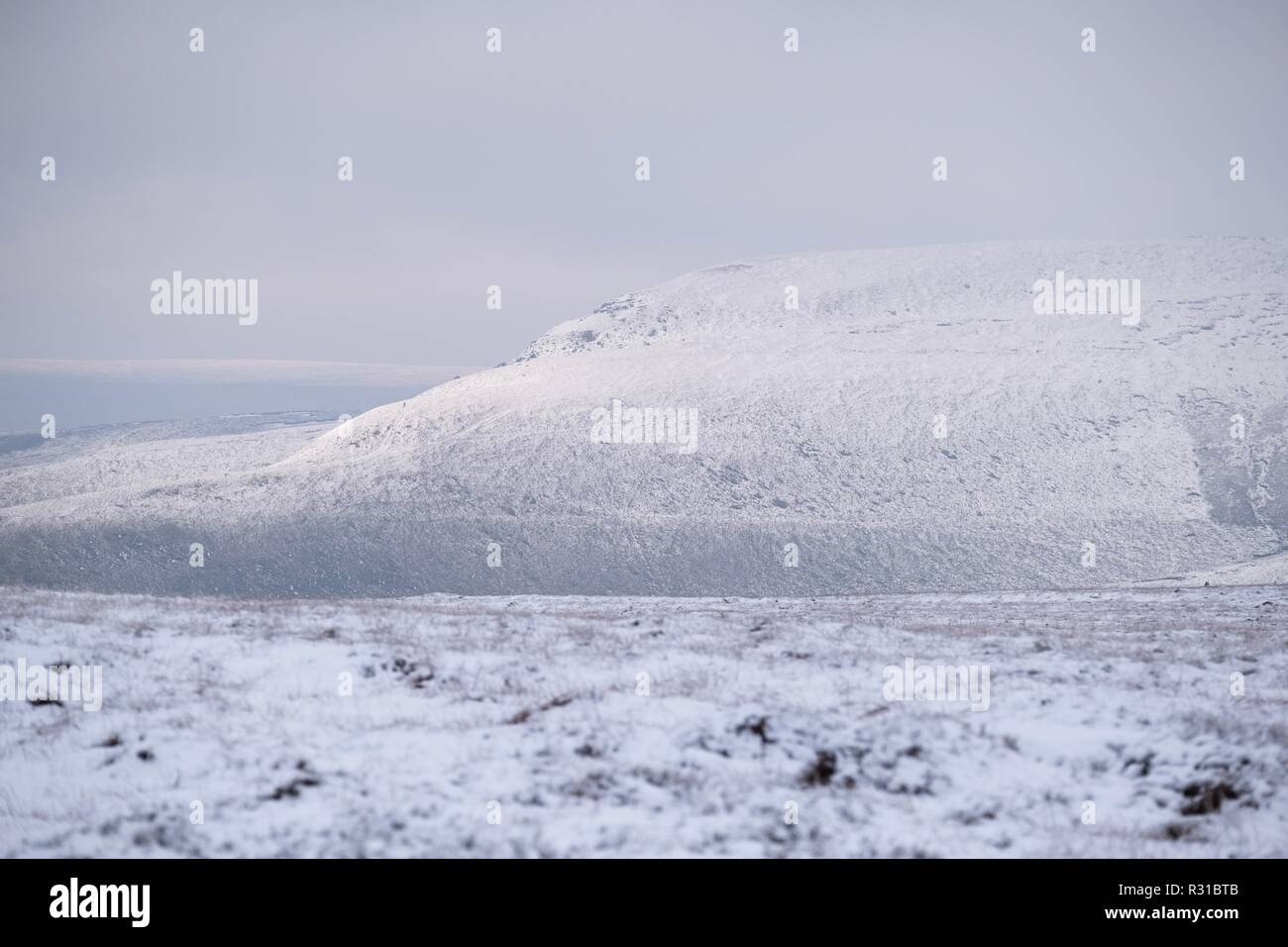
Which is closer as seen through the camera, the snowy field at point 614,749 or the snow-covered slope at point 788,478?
the snowy field at point 614,749

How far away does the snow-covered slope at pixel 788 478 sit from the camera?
72.8 metres

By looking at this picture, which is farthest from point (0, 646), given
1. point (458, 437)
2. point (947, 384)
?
point (947, 384)

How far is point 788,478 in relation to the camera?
3396 inches

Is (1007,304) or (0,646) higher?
(1007,304)

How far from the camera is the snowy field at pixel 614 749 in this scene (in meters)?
10.1

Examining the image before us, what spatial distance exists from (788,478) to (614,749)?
75180mm

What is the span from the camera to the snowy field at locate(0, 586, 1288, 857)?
33.3 ft

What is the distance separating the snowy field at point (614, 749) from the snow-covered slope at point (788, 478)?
52.8 m

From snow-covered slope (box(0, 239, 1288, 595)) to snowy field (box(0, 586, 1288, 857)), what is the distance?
52.8 metres

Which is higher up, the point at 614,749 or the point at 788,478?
the point at 788,478

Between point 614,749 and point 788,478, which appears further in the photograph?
point 788,478
